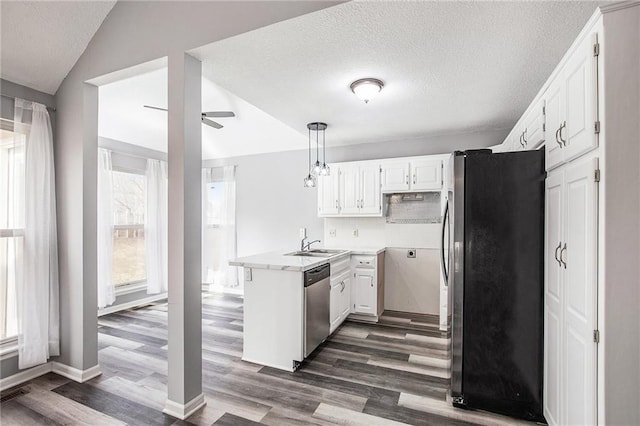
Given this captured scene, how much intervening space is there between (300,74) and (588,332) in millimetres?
2445

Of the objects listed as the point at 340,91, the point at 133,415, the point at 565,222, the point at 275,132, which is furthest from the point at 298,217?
the point at 565,222

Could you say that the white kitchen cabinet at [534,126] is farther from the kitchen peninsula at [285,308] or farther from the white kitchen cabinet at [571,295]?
the kitchen peninsula at [285,308]

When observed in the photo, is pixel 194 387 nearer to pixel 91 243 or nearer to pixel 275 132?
pixel 91 243

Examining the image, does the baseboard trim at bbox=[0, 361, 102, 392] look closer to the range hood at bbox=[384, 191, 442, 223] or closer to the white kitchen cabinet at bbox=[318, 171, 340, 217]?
the white kitchen cabinet at bbox=[318, 171, 340, 217]

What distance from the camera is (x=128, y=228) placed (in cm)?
468

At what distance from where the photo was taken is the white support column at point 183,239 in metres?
2.06

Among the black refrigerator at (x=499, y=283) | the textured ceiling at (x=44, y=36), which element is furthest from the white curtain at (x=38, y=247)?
the black refrigerator at (x=499, y=283)

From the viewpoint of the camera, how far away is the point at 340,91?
283cm

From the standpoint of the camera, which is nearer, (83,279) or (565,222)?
(565,222)

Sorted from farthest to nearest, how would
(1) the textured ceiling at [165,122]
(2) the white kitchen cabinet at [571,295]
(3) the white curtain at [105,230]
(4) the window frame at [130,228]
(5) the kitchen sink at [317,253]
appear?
(4) the window frame at [130,228]
(3) the white curtain at [105,230]
(5) the kitchen sink at [317,253]
(1) the textured ceiling at [165,122]
(2) the white kitchen cabinet at [571,295]

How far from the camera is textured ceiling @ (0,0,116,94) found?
2.13 metres

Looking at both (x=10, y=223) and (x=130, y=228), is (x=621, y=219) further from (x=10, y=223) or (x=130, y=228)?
(x=130, y=228)

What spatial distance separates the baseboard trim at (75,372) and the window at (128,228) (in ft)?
6.54

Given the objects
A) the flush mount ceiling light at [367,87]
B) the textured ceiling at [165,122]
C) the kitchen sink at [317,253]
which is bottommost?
the kitchen sink at [317,253]
